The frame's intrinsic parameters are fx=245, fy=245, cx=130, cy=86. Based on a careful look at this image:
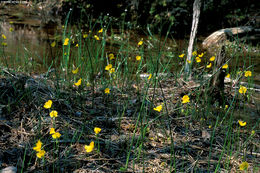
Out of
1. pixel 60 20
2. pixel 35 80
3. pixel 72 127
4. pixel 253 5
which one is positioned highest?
pixel 253 5

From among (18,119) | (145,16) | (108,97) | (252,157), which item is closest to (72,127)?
(18,119)

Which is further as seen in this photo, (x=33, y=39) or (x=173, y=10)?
(x=173, y=10)

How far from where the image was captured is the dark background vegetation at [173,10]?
704cm

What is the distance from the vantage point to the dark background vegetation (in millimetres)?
7043

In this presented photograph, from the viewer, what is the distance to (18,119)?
172 centimetres

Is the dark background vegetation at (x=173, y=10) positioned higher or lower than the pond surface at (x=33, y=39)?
higher

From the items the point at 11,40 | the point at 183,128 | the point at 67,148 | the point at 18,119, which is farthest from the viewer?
the point at 11,40

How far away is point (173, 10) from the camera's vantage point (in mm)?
6902

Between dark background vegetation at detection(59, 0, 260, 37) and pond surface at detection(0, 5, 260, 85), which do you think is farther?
dark background vegetation at detection(59, 0, 260, 37)

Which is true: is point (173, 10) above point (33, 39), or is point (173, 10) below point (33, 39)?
above

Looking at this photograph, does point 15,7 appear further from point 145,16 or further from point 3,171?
point 3,171

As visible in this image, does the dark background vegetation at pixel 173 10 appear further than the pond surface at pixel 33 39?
Yes

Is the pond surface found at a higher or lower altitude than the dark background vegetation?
lower

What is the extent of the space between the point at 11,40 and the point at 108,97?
3961 millimetres
